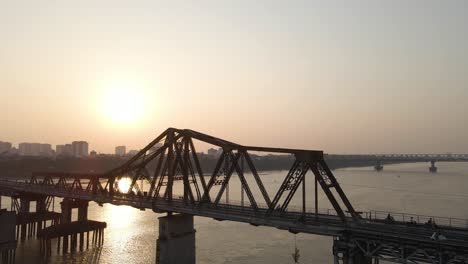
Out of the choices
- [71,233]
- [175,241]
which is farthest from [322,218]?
[71,233]

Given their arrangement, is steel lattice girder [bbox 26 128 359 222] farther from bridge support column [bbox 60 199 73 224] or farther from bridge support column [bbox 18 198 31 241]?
bridge support column [bbox 18 198 31 241]

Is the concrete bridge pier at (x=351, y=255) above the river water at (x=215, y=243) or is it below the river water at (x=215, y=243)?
above

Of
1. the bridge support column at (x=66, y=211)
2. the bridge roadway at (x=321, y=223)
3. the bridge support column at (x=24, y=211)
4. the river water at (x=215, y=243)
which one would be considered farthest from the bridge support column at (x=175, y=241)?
the bridge support column at (x=24, y=211)

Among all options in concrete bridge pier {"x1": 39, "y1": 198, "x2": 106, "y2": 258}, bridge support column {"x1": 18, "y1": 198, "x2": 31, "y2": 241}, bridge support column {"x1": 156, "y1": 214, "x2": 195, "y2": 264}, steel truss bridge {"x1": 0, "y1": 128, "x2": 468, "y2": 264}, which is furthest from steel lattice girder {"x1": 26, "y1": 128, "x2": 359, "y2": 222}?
bridge support column {"x1": 18, "y1": 198, "x2": 31, "y2": 241}

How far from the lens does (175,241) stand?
58219 millimetres

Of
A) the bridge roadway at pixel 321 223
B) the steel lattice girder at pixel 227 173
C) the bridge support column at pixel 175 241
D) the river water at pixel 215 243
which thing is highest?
the steel lattice girder at pixel 227 173

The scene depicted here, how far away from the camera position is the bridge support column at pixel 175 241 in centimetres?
5678

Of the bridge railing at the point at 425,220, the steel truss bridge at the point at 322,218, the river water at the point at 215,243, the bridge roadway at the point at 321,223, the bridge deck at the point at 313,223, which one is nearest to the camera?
the steel truss bridge at the point at 322,218

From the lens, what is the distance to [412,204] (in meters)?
125

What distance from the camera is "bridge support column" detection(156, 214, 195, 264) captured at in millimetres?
56781

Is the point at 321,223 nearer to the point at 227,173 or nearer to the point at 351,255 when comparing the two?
the point at 351,255

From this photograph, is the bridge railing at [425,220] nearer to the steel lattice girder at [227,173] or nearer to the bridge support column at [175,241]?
the steel lattice girder at [227,173]

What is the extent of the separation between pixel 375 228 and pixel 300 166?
35.6 feet

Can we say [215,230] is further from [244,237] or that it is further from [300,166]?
[300,166]
